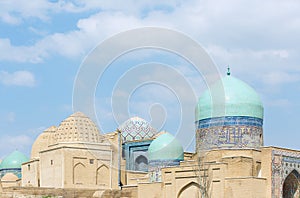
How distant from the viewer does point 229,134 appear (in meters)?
21.1

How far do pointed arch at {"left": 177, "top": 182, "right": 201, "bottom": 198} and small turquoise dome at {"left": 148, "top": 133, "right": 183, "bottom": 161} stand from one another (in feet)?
7.28

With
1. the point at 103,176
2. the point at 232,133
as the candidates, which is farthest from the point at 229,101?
the point at 103,176

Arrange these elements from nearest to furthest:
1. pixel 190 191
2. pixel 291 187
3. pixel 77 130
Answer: pixel 190 191 < pixel 291 187 < pixel 77 130

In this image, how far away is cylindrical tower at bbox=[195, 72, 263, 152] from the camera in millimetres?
21156

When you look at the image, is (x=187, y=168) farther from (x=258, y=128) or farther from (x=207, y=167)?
(x=258, y=128)

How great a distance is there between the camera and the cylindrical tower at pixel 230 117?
833 inches

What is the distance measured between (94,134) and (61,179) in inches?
93.6

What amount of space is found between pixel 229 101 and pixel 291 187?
3.30m

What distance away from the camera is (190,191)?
2055 centimetres

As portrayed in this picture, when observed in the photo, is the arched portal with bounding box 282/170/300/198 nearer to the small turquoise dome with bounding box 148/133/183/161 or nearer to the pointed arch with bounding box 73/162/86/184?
the small turquoise dome with bounding box 148/133/183/161

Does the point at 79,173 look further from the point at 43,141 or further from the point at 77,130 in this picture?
the point at 43,141

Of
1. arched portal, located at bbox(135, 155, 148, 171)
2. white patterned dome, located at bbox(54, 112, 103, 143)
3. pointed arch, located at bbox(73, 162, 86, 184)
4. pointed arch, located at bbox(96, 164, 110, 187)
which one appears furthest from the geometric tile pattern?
arched portal, located at bbox(135, 155, 148, 171)

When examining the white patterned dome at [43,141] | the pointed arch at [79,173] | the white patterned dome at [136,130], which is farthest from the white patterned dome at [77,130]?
the white patterned dome at [136,130]

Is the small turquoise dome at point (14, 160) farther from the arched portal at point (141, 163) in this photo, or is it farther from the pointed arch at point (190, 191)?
the pointed arch at point (190, 191)
